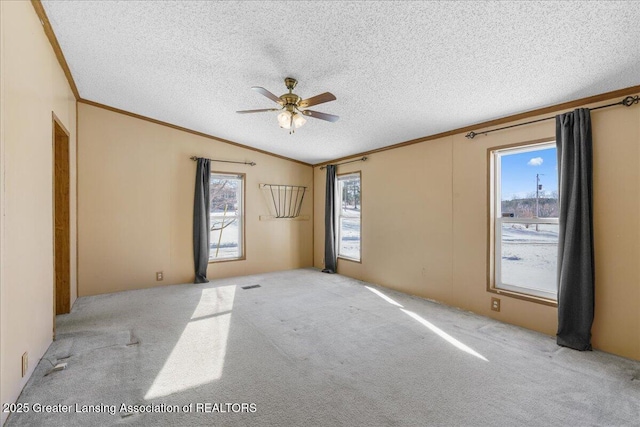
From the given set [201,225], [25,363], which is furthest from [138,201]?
[25,363]

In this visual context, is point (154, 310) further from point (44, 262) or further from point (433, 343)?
point (433, 343)

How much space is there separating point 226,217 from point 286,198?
1.38 m

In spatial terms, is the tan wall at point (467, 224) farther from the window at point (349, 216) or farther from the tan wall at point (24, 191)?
the tan wall at point (24, 191)

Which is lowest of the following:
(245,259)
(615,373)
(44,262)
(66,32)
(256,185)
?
(615,373)

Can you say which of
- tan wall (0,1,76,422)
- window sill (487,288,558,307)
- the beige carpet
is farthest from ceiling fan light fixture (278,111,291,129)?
window sill (487,288,558,307)

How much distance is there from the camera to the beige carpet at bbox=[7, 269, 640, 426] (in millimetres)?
1885

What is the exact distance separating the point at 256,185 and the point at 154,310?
9.83 ft

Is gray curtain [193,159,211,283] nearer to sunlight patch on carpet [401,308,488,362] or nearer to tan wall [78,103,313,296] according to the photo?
tan wall [78,103,313,296]

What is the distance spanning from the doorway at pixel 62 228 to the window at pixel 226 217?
2.11 meters

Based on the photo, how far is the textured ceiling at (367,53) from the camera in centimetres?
200

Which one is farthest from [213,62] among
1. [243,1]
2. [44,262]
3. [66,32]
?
[44,262]

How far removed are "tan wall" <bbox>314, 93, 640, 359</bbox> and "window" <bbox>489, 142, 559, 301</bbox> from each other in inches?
5.8

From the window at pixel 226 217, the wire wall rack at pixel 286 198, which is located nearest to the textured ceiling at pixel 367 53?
the window at pixel 226 217

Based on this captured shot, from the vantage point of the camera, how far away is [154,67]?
10.4ft
